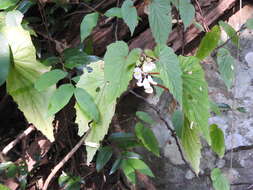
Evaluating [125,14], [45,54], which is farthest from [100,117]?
[45,54]

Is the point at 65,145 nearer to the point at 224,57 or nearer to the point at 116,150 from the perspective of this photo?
the point at 116,150

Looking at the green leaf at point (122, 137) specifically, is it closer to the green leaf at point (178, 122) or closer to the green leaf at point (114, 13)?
the green leaf at point (178, 122)

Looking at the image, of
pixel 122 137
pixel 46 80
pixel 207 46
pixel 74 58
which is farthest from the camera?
pixel 122 137

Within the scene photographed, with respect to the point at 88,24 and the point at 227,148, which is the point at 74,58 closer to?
the point at 88,24

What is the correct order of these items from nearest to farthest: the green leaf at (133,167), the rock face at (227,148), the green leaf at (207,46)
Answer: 1. the green leaf at (207,46)
2. the green leaf at (133,167)
3. the rock face at (227,148)

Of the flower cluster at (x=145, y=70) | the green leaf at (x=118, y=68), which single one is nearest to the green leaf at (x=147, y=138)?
the flower cluster at (x=145, y=70)

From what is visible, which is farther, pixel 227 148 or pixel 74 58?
pixel 227 148

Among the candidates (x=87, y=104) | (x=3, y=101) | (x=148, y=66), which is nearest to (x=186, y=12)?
(x=148, y=66)
